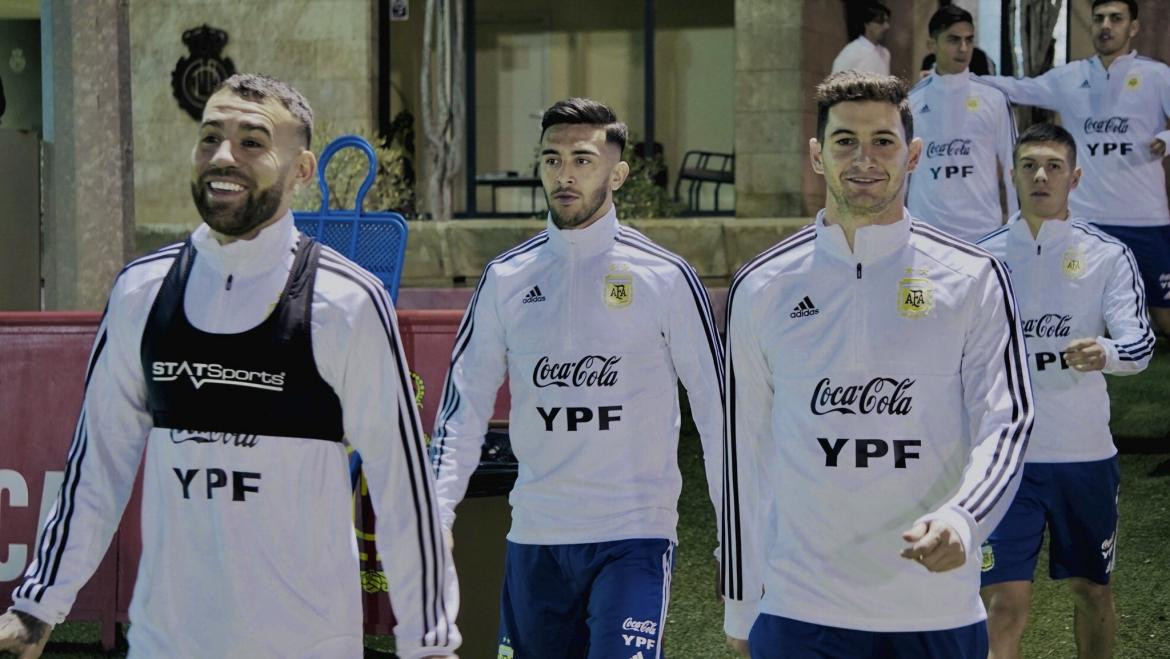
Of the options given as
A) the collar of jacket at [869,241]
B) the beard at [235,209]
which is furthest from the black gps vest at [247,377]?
the collar of jacket at [869,241]

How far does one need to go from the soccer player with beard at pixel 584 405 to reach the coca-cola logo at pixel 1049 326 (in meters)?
2.13

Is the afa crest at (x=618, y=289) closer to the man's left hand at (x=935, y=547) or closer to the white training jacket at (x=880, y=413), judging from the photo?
the white training jacket at (x=880, y=413)

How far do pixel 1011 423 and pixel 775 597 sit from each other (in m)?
0.81

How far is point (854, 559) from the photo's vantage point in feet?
15.8

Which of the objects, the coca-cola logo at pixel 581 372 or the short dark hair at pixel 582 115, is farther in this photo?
the short dark hair at pixel 582 115

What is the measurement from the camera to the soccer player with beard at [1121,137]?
38.5ft

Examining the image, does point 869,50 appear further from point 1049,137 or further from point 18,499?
point 18,499

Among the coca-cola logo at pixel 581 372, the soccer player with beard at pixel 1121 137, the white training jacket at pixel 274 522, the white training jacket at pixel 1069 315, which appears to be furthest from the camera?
the soccer player with beard at pixel 1121 137

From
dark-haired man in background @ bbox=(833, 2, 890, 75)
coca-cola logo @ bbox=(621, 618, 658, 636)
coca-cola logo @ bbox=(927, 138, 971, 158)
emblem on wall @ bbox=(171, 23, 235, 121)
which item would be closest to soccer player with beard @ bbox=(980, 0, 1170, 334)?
coca-cola logo @ bbox=(927, 138, 971, 158)

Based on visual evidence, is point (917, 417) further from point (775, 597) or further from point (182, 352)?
point (182, 352)

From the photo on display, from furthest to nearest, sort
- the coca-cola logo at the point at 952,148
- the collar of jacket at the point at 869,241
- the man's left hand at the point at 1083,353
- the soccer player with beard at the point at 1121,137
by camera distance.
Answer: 1. the soccer player with beard at the point at 1121,137
2. the coca-cola logo at the point at 952,148
3. the man's left hand at the point at 1083,353
4. the collar of jacket at the point at 869,241

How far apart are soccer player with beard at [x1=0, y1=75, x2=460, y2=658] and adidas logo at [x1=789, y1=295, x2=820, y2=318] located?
1.21 m

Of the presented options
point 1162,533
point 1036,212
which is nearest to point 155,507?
point 1036,212

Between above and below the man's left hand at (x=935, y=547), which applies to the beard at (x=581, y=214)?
above
